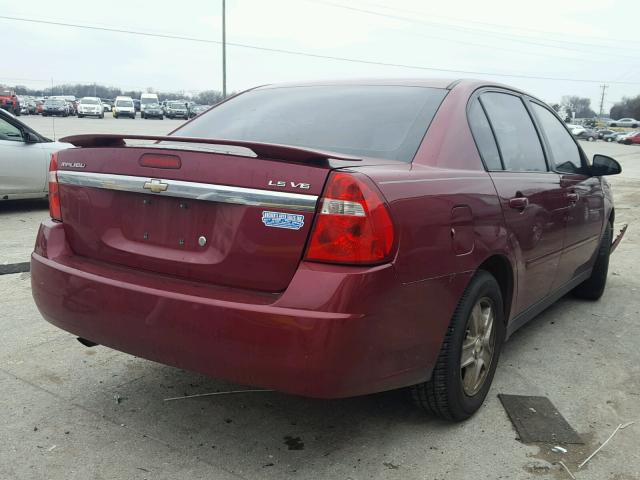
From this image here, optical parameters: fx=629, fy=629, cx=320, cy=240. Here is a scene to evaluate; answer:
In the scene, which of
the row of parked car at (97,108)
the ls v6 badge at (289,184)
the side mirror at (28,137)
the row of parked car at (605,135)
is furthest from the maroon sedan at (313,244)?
the row of parked car at (605,135)

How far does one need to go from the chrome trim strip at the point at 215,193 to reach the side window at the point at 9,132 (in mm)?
6206

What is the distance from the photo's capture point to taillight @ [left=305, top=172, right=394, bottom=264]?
7.24 feet

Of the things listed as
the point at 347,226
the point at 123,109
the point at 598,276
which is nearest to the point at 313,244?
the point at 347,226

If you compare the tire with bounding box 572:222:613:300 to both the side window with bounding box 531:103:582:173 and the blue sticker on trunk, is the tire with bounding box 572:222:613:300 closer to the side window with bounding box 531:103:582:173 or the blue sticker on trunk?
→ the side window with bounding box 531:103:582:173

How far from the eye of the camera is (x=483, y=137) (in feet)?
10.4

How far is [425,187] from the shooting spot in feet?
8.19

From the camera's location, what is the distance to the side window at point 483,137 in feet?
10.2

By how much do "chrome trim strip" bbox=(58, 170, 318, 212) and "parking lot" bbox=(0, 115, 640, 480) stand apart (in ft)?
3.49

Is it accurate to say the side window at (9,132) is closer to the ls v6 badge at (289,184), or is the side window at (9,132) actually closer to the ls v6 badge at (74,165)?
the ls v6 badge at (74,165)

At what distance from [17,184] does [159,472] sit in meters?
6.70

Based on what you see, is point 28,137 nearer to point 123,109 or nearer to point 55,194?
point 55,194

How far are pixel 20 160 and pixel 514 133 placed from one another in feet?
21.8

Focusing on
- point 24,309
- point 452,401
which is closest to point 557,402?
point 452,401

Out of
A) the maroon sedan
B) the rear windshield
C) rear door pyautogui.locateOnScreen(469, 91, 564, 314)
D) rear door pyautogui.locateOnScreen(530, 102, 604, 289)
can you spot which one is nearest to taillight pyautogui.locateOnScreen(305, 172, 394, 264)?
the maroon sedan
